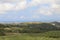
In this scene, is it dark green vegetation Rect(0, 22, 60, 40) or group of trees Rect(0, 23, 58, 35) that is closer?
dark green vegetation Rect(0, 22, 60, 40)

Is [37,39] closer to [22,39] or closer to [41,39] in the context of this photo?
[41,39]

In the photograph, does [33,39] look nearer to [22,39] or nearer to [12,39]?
[22,39]

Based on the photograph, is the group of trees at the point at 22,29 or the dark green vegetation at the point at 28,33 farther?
the group of trees at the point at 22,29

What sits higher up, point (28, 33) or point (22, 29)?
point (22, 29)

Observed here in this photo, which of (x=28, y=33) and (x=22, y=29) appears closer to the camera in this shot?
(x=28, y=33)

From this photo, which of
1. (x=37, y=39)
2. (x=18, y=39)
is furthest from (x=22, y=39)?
(x=37, y=39)

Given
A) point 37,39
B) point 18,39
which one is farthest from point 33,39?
point 18,39
